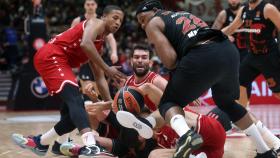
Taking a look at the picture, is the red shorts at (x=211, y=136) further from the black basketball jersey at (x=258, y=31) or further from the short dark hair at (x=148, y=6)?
the black basketball jersey at (x=258, y=31)

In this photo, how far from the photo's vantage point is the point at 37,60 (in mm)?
5922

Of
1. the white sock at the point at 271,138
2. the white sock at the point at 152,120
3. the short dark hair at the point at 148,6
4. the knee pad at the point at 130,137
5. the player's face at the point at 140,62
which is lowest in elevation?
the white sock at the point at 271,138

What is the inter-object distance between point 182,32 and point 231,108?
2.76 feet

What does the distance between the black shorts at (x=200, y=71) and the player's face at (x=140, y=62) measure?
2.84ft

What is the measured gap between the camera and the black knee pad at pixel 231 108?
5.00 metres

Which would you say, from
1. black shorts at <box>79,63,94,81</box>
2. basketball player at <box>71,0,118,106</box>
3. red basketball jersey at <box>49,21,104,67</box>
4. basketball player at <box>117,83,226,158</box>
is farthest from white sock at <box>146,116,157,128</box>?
black shorts at <box>79,63,94,81</box>

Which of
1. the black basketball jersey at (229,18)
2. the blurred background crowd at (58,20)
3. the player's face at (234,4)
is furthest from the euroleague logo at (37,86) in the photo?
the player's face at (234,4)

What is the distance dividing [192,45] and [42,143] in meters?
2.06

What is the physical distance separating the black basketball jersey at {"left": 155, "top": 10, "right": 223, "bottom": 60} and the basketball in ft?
2.19

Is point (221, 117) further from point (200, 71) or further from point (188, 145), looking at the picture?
point (188, 145)

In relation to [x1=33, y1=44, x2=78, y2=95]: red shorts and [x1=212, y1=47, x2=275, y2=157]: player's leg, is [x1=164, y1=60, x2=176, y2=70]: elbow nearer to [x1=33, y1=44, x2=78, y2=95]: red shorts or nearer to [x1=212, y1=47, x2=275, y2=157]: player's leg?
[x1=212, y1=47, x2=275, y2=157]: player's leg

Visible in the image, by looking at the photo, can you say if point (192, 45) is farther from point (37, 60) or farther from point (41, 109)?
point (41, 109)

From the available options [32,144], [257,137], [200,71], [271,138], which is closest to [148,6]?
[200,71]

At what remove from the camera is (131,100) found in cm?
522
